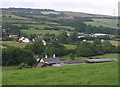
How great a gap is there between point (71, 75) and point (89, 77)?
71.6 inches

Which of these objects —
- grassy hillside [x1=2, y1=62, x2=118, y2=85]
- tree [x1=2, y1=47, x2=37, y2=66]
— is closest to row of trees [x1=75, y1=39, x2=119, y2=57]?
tree [x1=2, y1=47, x2=37, y2=66]

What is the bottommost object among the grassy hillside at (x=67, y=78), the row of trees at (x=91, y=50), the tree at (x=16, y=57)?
the row of trees at (x=91, y=50)

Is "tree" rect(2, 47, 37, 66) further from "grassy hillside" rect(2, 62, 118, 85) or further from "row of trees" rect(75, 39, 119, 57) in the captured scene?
"grassy hillside" rect(2, 62, 118, 85)

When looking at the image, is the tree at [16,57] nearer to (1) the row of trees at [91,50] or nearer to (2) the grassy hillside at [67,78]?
(1) the row of trees at [91,50]

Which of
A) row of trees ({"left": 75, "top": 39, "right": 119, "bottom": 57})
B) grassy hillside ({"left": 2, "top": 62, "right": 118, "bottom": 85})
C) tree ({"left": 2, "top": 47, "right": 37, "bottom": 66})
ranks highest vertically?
grassy hillside ({"left": 2, "top": 62, "right": 118, "bottom": 85})

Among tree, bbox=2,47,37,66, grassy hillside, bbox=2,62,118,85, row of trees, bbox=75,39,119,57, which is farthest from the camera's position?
row of trees, bbox=75,39,119,57

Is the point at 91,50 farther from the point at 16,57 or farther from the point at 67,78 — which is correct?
the point at 67,78

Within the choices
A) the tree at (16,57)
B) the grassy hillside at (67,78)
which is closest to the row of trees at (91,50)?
the tree at (16,57)

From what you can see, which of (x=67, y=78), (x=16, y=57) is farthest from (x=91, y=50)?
(x=67, y=78)

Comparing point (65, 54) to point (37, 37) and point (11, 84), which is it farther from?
point (11, 84)

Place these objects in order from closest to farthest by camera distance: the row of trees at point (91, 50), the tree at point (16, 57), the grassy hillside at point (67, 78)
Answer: the grassy hillside at point (67, 78)
the tree at point (16, 57)
the row of trees at point (91, 50)

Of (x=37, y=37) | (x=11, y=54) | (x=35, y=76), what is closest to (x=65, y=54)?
(x=11, y=54)

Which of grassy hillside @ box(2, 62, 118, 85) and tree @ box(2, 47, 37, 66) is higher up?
grassy hillside @ box(2, 62, 118, 85)

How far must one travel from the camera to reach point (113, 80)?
17172 mm
